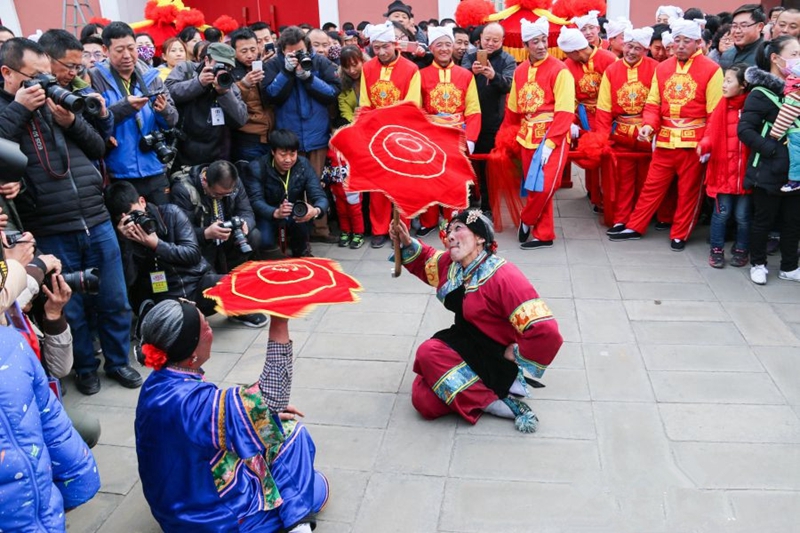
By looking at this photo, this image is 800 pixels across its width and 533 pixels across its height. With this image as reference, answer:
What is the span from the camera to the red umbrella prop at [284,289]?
2.41 metres

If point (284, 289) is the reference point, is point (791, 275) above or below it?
below

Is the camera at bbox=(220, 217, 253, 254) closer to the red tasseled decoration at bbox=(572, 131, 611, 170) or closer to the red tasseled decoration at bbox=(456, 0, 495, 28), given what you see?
the red tasseled decoration at bbox=(572, 131, 611, 170)

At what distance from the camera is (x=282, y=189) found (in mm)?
6141

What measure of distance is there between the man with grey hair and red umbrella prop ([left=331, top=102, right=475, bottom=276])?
10.6 feet

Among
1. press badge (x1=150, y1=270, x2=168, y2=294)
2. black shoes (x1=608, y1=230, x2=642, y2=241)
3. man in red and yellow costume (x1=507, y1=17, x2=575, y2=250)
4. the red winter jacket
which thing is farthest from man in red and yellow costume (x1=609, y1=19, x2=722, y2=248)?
press badge (x1=150, y1=270, x2=168, y2=294)

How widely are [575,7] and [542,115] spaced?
3.69 metres

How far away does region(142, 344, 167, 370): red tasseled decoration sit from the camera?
258 centimetres

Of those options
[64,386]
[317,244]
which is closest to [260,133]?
[317,244]

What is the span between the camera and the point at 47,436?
2.29 metres

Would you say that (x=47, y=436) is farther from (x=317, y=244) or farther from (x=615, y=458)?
(x=317, y=244)

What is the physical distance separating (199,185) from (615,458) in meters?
3.46

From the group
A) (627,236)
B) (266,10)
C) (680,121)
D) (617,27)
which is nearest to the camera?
(680,121)

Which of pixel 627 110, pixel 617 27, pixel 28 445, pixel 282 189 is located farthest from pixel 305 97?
pixel 28 445

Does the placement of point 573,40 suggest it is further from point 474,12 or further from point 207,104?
point 207,104
